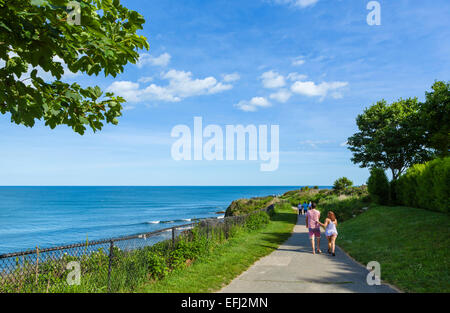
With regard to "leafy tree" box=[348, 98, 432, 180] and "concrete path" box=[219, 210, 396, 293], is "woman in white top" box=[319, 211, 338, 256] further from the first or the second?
"leafy tree" box=[348, 98, 432, 180]

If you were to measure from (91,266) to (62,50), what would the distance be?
542cm

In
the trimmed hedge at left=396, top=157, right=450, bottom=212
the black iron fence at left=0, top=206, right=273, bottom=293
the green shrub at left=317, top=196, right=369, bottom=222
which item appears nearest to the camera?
the black iron fence at left=0, top=206, right=273, bottom=293

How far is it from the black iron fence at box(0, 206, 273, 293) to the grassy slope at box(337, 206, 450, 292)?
608 centimetres

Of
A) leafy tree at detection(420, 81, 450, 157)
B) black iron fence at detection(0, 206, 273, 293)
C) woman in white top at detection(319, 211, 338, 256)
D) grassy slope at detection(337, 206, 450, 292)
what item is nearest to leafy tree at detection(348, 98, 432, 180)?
leafy tree at detection(420, 81, 450, 157)

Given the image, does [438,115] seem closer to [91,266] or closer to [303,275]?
[303,275]

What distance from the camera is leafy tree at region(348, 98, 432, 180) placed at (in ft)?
92.8

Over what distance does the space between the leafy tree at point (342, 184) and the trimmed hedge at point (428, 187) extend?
22.6 meters

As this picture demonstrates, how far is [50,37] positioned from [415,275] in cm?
945

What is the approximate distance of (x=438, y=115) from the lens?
75.1ft

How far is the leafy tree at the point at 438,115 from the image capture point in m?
22.1

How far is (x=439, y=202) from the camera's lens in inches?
599

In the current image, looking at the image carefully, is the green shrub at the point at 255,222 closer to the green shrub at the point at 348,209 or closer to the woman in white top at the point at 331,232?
the woman in white top at the point at 331,232

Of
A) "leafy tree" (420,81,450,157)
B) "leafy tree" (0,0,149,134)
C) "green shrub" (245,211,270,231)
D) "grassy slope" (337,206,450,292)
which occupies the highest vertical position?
"leafy tree" (420,81,450,157)
